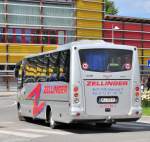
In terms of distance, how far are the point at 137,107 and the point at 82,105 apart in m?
1.81

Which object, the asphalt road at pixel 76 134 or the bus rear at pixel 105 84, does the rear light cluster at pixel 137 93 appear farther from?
the asphalt road at pixel 76 134

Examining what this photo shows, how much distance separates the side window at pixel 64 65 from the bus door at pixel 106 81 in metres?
0.53

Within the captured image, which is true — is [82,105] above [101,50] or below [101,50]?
below

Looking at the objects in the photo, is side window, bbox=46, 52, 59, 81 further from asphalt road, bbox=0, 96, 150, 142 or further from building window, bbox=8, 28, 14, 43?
building window, bbox=8, 28, 14, 43

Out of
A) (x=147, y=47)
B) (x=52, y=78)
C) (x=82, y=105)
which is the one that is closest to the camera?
(x=82, y=105)

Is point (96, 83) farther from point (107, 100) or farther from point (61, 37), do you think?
point (61, 37)

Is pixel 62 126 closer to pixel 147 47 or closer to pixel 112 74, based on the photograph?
pixel 112 74

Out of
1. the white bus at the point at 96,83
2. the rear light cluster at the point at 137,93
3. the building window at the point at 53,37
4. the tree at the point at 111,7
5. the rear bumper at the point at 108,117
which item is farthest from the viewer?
the tree at the point at 111,7

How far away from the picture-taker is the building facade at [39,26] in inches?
2539

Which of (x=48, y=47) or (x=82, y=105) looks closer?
(x=82, y=105)

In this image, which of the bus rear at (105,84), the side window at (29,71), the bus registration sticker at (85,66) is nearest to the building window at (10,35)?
the side window at (29,71)

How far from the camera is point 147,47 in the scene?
73.5m

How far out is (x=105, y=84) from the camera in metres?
18.2

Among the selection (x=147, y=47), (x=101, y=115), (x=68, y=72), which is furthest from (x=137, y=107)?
(x=147, y=47)
